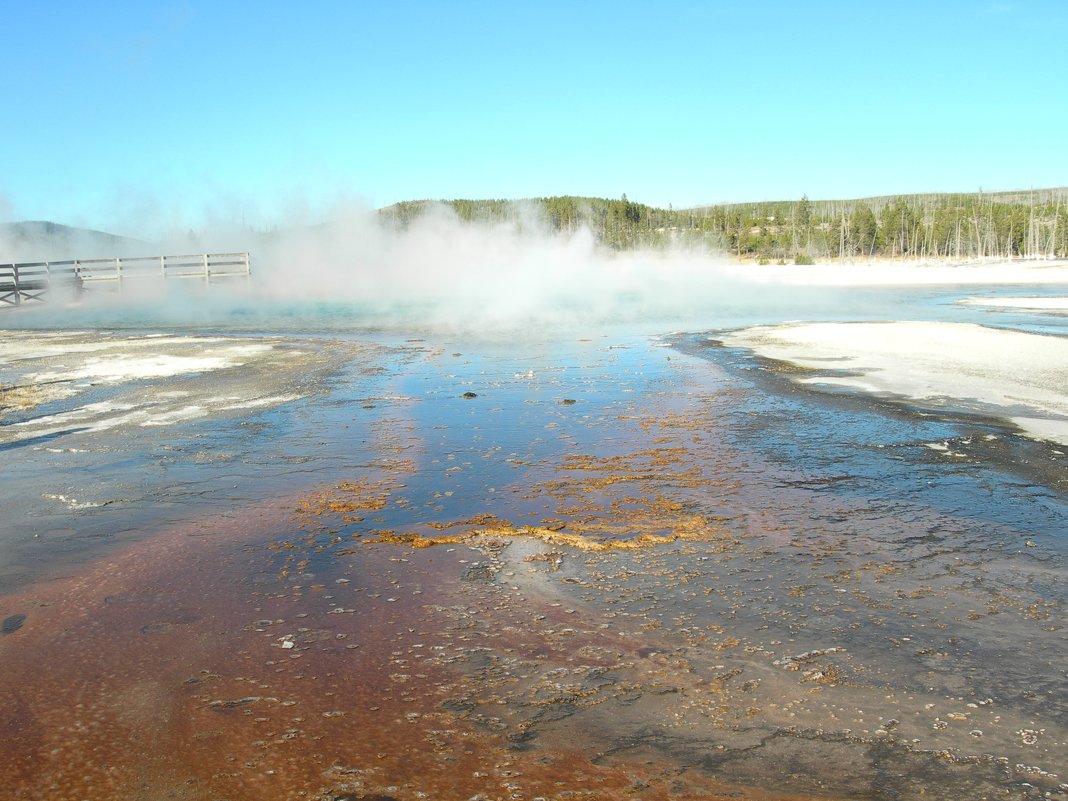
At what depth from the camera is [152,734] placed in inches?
124

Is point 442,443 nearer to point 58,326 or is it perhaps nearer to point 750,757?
point 750,757

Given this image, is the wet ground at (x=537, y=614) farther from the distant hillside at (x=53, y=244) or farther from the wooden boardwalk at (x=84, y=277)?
the distant hillside at (x=53, y=244)

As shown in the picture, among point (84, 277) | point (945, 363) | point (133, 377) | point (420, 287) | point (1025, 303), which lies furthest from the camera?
point (420, 287)

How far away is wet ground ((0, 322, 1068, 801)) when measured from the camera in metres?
2.93

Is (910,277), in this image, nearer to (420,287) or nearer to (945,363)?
(420,287)

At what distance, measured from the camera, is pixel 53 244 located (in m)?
47.8

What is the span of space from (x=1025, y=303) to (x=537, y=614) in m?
29.0

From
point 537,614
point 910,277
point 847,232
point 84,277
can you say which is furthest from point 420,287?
point 847,232

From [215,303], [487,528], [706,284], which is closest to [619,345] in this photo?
[487,528]

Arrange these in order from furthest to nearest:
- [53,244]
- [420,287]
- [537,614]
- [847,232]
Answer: [847,232]
[53,244]
[420,287]
[537,614]

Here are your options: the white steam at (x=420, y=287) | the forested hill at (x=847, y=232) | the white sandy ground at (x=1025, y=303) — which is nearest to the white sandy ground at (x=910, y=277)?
the white steam at (x=420, y=287)

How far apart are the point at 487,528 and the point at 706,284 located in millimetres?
41768

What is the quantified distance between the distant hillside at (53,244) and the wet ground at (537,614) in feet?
143

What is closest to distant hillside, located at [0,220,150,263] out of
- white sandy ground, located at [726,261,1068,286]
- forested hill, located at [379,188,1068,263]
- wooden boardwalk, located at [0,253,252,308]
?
wooden boardwalk, located at [0,253,252,308]
